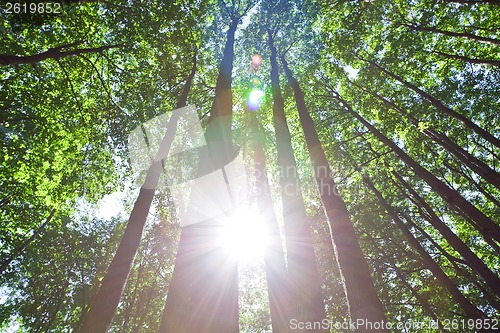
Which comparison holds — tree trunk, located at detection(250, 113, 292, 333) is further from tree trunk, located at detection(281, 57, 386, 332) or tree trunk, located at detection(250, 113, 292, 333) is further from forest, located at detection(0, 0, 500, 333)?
tree trunk, located at detection(281, 57, 386, 332)

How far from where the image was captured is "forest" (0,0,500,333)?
6.80 m

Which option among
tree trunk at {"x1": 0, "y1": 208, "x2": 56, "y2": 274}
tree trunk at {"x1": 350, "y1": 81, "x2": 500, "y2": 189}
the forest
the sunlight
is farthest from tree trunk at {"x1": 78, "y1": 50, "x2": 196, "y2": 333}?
tree trunk at {"x1": 0, "y1": 208, "x2": 56, "y2": 274}

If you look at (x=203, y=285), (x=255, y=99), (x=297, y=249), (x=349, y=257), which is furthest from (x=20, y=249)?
(x=349, y=257)

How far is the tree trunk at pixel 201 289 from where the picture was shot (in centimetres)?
611

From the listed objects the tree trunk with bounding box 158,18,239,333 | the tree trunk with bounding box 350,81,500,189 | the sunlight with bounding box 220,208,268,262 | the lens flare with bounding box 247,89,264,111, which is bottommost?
the tree trunk with bounding box 158,18,239,333

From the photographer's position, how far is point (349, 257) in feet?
16.2

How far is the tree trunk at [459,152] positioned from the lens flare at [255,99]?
18.5ft

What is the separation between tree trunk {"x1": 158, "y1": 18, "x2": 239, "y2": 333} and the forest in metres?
0.04

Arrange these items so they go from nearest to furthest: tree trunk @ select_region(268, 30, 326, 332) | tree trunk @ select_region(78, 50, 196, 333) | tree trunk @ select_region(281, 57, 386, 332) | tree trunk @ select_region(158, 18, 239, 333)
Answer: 1. tree trunk @ select_region(281, 57, 386, 332)
2. tree trunk @ select_region(78, 50, 196, 333)
3. tree trunk @ select_region(268, 30, 326, 332)
4. tree trunk @ select_region(158, 18, 239, 333)

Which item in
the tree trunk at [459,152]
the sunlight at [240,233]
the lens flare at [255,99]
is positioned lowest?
the sunlight at [240,233]

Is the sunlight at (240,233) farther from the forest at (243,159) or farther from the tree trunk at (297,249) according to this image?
the tree trunk at (297,249)

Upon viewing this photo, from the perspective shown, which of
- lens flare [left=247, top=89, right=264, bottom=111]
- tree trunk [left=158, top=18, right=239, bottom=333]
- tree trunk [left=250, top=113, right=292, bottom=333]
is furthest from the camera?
lens flare [left=247, top=89, right=264, bottom=111]

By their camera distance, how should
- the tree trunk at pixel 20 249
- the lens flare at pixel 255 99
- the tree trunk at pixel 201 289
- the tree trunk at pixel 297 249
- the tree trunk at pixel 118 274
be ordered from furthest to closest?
the lens flare at pixel 255 99, the tree trunk at pixel 20 249, the tree trunk at pixel 201 289, the tree trunk at pixel 297 249, the tree trunk at pixel 118 274

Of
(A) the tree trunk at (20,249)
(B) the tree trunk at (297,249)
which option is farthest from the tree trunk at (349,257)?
(A) the tree trunk at (20,249)
